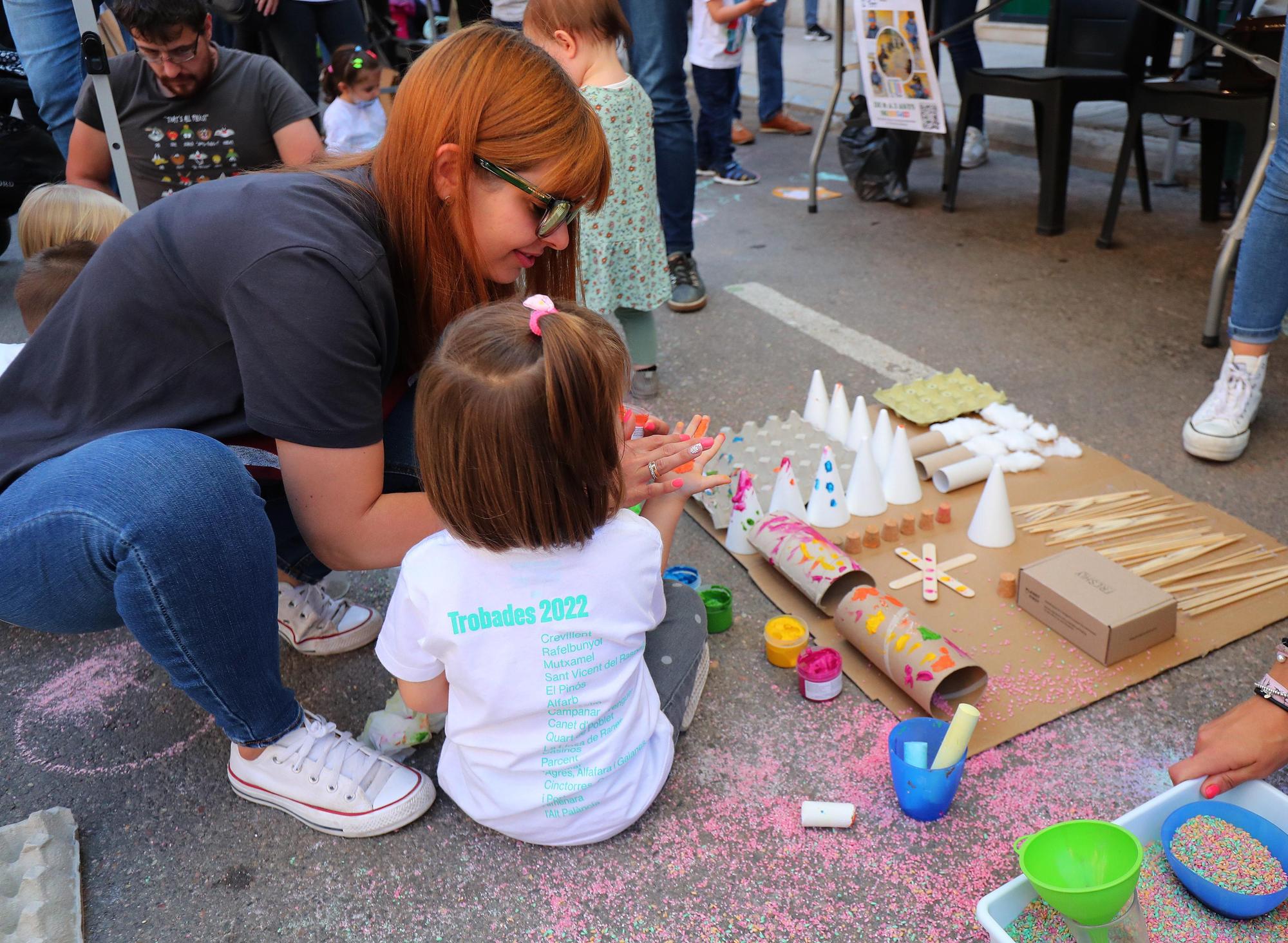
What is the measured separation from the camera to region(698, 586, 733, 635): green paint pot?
2029 mm

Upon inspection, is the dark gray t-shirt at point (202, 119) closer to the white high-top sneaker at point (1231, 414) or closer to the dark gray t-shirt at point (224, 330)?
the dark gray t-shirt at point (224, 330)

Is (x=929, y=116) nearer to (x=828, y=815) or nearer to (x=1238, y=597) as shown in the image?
(x=1238, y=597)

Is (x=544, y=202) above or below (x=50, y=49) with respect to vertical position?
below

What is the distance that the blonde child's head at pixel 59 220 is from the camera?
8.25ft

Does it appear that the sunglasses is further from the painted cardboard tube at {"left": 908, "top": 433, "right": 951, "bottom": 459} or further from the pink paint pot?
the painted cardboard tube at {"left": 908, "top": 433, "right": 951, "bottom": 459}

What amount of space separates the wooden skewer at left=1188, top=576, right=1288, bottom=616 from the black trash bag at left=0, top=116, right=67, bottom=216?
453cm

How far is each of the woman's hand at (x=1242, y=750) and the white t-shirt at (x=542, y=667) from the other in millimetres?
809

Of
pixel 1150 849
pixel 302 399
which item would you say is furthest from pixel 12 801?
pixel 1150 849

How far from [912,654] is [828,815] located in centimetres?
33

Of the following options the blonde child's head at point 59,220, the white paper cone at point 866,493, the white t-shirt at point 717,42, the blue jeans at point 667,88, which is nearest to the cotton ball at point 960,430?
the white paper cone at point 866,493

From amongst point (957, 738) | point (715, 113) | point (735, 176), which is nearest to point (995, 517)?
point (957, 738)

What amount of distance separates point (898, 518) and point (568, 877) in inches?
47.4

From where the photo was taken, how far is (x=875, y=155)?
476 centimetres

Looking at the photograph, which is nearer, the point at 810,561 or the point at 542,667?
the point at 542,667
